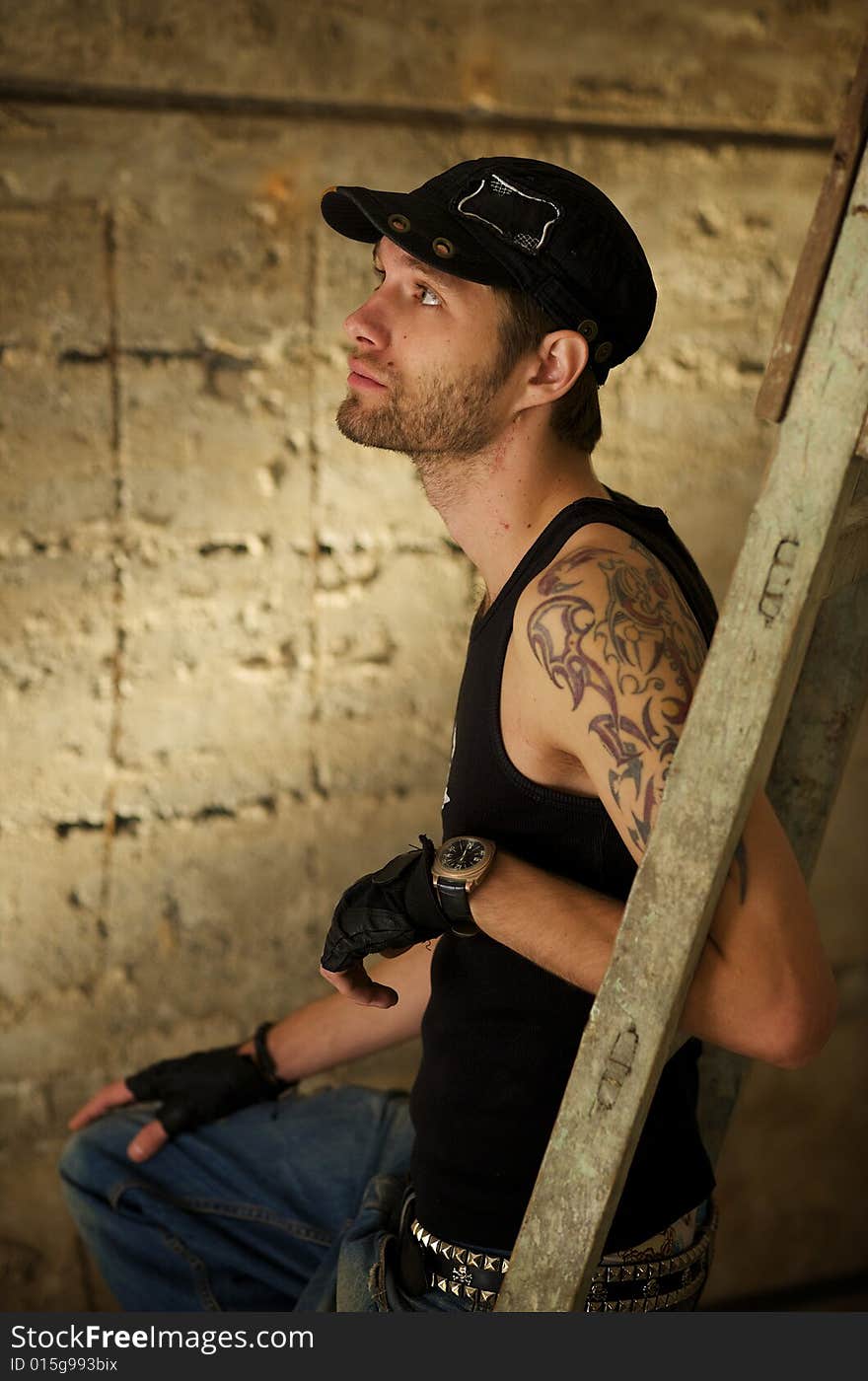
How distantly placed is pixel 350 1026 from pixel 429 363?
1.00 meters

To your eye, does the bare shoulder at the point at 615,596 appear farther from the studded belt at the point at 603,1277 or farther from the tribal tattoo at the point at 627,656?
the studded belt at the point at 603,1277

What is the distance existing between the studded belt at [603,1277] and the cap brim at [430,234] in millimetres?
1156

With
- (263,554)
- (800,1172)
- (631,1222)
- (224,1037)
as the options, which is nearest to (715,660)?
(631,1222)

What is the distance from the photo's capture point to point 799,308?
3.38ft

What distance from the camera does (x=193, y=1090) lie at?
6.46 ft

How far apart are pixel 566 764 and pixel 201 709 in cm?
127

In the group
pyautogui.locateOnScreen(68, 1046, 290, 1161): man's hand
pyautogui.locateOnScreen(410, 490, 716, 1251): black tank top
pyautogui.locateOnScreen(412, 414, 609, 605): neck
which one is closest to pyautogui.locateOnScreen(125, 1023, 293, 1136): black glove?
pyautogui.locateOnScreen(68, 1046, 290, 1161): man's hand

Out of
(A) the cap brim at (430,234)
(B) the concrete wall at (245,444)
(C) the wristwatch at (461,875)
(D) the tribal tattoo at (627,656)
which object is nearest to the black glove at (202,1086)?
(B) the concrete wall at (245,444)

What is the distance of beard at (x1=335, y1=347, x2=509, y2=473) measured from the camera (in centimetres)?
157

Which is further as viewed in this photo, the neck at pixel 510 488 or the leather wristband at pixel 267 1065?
the leather wristband at pixel 267 1065

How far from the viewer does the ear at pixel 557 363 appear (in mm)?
1555

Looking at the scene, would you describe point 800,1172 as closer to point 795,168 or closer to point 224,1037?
point 224,1037

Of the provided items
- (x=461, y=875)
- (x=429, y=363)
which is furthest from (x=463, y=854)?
(x=429, y=363)

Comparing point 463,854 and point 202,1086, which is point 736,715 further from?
point 202,1086
